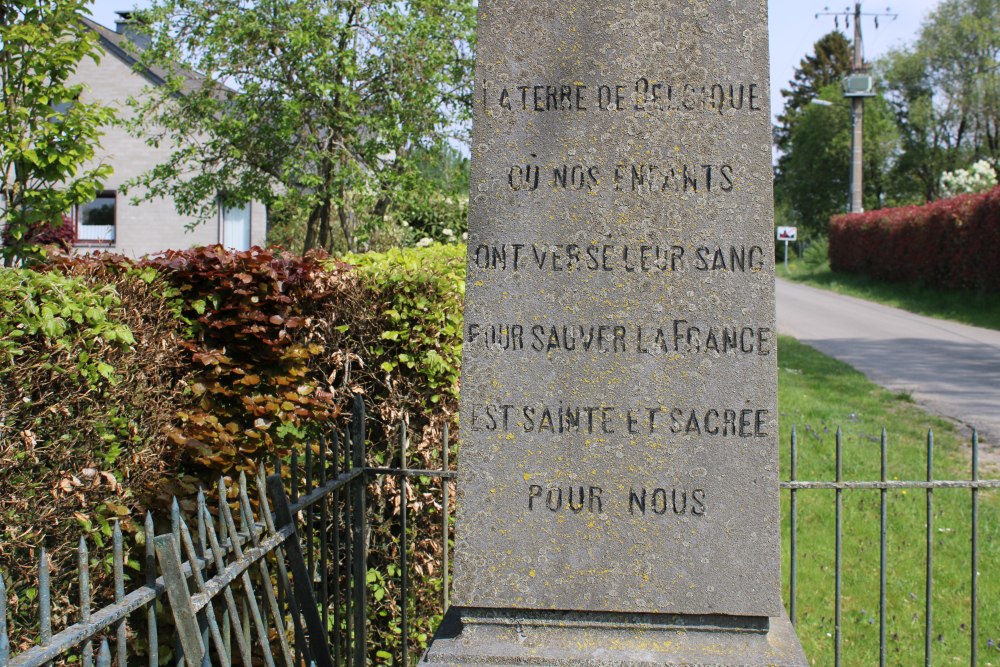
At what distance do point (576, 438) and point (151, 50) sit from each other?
11317mm

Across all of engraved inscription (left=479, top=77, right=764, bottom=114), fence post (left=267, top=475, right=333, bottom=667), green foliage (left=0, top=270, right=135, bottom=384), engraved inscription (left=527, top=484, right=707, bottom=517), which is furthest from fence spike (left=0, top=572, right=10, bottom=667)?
engraved inscription (left=479, top=77, right=764, bottom=114)

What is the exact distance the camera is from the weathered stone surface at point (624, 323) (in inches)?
112

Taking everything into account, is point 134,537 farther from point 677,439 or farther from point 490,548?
point 677,439

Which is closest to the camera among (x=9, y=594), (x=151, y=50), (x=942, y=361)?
(x=9, y=594)

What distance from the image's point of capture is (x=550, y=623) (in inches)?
113

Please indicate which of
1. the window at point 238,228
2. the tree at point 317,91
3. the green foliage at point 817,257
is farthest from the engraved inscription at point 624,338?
the green foliage at point 817,257

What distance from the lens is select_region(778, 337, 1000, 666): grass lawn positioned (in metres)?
5.21

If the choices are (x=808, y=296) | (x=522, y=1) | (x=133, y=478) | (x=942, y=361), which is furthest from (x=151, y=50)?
(x=808, y=296)

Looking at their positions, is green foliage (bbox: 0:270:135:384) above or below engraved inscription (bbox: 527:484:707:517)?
above

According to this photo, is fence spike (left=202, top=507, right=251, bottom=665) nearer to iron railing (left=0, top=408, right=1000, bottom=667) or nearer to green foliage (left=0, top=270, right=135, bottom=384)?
iron railing (left=0, top=408, right=1000, bottom=667)

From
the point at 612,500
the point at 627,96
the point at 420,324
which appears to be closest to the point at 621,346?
the point at 612,500

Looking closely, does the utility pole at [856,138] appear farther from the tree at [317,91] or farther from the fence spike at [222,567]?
the fence spike at [222,567]

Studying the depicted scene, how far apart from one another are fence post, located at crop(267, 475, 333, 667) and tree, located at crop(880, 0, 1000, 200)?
174 feet

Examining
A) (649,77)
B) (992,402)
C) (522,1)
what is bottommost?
(992,402)
